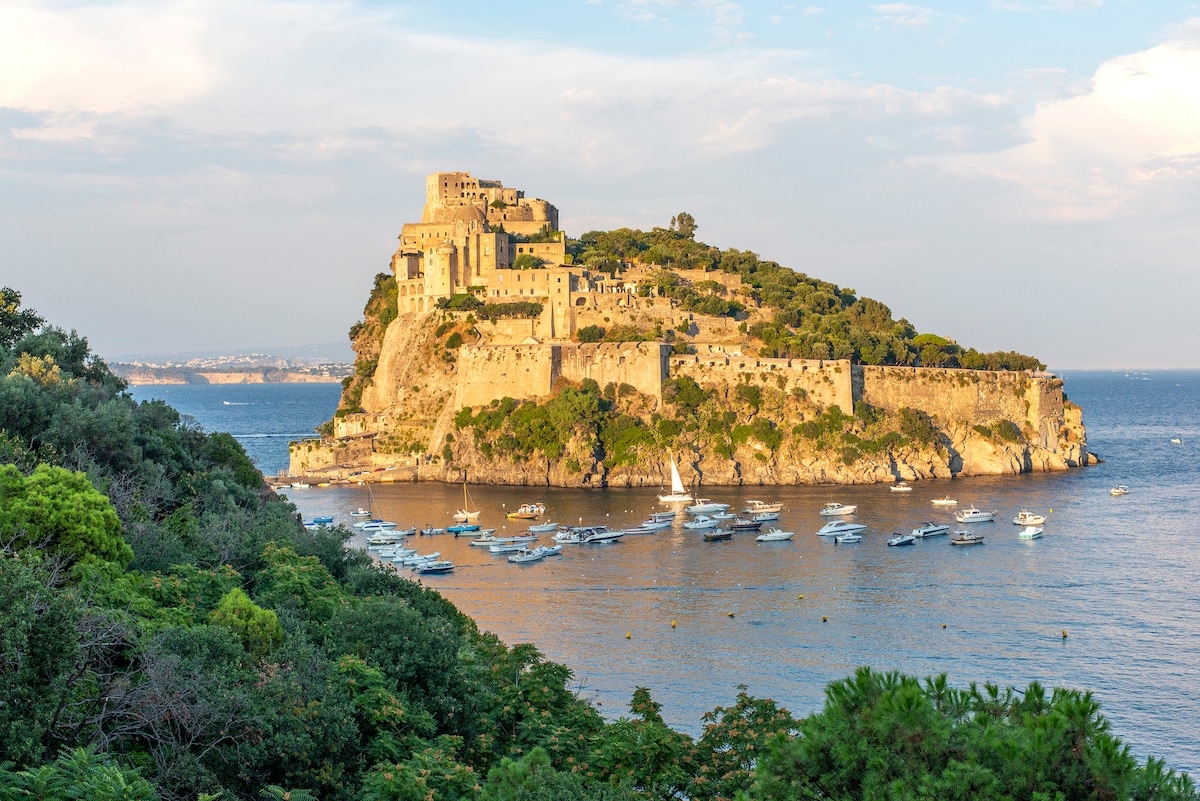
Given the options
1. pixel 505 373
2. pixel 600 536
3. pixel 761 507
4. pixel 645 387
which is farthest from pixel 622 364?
pixel 600 536

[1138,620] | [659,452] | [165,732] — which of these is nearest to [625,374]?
[659,452]

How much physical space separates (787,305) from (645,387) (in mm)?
16099

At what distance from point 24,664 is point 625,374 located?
48.8m

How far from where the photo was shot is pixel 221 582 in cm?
1434

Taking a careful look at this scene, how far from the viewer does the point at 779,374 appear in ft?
186

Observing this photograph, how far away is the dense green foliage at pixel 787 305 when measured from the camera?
61750 millimetres

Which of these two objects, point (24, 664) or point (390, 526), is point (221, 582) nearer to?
point (24, 664)

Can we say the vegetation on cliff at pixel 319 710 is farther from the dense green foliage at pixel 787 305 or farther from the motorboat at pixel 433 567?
the dense green foliage at pixel 787 305

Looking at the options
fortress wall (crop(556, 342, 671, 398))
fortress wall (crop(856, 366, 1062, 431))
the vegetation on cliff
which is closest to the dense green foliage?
fortress wall (crop(856, 366, 1062, 431))

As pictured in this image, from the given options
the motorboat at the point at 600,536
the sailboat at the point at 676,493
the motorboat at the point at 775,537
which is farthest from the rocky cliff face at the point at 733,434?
the motorboat at the point at 775,537

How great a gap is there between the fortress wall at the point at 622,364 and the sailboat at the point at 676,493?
21.4ft

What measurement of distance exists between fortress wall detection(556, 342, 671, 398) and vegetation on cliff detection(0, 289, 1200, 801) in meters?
39.7

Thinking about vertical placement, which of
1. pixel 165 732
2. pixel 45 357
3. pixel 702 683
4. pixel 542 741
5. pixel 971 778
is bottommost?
pixel 702 683

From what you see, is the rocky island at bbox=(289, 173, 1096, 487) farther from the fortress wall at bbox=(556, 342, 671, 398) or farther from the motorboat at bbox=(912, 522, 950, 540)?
the motorboat at bbox=(912, 522, 950, 540)
